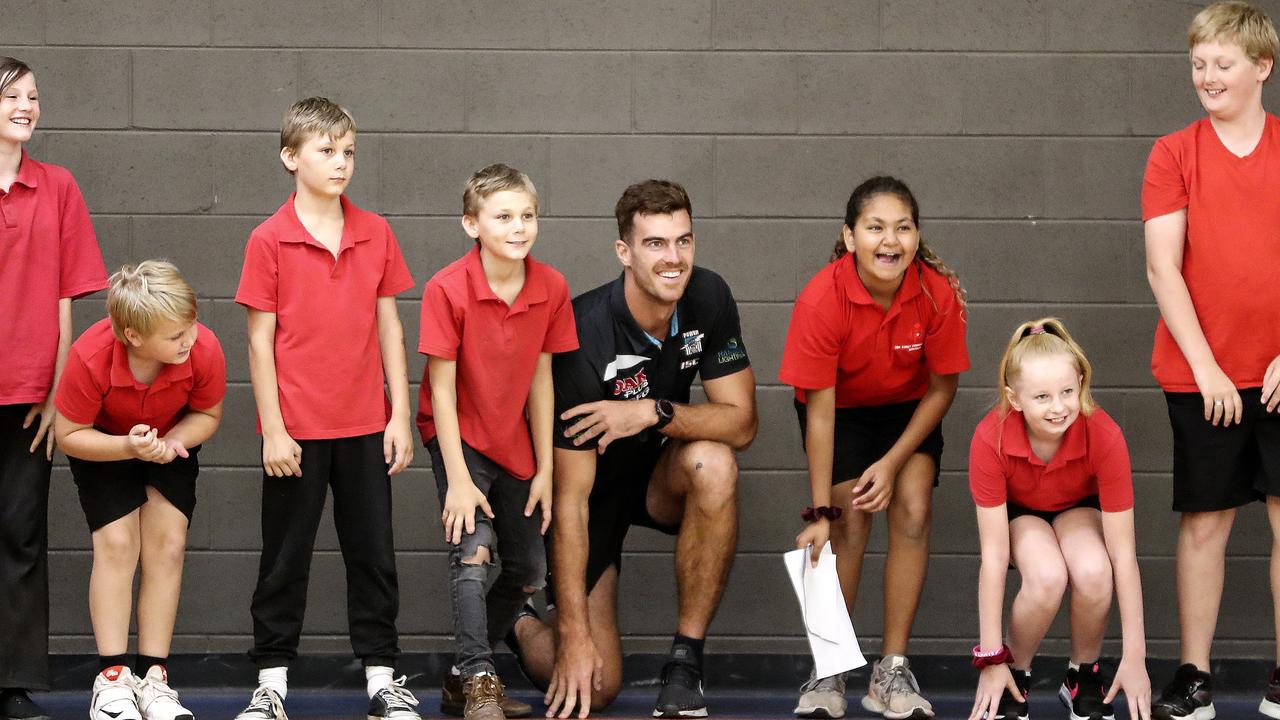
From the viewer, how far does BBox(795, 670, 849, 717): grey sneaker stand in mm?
3414

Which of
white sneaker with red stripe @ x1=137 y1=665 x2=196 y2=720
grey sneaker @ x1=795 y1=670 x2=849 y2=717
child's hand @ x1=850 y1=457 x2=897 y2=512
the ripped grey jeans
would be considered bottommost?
grey sneaker @ x1=795 y1=670 x2=849 y2=717

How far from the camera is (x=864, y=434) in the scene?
3.64 metres

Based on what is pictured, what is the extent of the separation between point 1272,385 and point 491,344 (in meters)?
1.84

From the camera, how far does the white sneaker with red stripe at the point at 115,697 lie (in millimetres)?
3170

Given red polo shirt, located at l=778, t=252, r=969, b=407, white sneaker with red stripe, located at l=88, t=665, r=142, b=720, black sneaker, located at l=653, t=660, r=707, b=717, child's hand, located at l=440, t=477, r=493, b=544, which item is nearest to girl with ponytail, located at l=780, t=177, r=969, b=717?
red polo shirt, located at l=778, t=252, r=969, b=407

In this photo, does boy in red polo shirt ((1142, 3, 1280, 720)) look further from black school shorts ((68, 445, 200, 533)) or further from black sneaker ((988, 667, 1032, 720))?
black school shorts ((68, 445, 200, 533))

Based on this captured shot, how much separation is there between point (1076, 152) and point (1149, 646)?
1464mm

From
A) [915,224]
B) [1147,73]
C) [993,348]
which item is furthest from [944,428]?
[1147,73]

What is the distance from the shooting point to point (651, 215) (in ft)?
11.4

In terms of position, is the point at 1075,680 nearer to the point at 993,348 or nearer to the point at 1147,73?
the point at 993,348

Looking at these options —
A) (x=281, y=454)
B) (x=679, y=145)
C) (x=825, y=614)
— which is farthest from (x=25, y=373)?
(x=825, y=614)

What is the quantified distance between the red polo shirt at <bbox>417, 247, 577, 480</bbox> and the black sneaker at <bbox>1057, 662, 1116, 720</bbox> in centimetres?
140

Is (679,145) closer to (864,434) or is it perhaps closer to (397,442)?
(864,434)

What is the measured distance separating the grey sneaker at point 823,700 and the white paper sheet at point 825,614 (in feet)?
0.25
